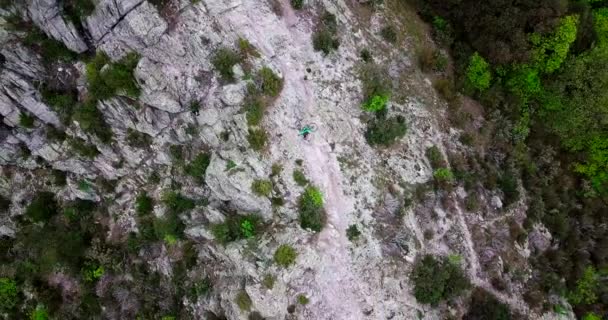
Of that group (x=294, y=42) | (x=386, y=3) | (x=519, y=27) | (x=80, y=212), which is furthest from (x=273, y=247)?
(x=519, y=27)

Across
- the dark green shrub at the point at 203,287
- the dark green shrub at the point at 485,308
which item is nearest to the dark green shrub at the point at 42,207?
the dark green shrub at the point at 203,287

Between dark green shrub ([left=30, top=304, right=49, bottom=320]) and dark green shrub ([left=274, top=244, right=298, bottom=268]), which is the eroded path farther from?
dark green shrub ([left=30, top=304, right=49, bottom=320])

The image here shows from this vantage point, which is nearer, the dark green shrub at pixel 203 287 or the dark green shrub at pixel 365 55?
the dark green shrub at pixel 365 55

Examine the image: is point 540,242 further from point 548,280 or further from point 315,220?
point 315,220

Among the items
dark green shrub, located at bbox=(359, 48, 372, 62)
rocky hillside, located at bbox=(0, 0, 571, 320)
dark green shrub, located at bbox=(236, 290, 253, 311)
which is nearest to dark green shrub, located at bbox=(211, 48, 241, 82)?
rocky hillside, located at bbox=(0, 0, 571, 320)

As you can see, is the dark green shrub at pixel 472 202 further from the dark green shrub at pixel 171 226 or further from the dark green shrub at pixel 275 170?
the dark green shrub at pixel 171 226

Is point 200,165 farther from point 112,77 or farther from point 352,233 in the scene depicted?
point 352,233

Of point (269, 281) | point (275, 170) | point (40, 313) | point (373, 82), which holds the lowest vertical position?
point (40, 313)

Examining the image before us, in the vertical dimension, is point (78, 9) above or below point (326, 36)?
above

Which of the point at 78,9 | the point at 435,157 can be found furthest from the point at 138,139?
the point at 435,157
